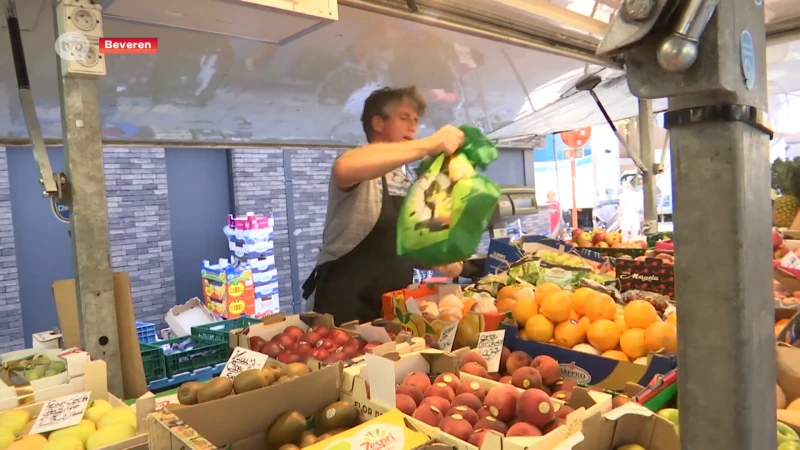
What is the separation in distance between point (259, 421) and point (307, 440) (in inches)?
5.3

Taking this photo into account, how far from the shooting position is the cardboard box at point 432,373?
1.06 metres

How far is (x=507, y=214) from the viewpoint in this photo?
9.87 ft

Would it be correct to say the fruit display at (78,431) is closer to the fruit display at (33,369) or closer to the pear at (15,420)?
the pear at (15,420)

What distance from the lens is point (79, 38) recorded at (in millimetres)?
1527

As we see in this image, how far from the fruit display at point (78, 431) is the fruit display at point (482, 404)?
0.66 metres

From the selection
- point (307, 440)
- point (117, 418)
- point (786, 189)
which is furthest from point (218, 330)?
point (786, 189)

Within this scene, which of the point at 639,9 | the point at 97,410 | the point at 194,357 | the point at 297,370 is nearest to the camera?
the point at 639,9

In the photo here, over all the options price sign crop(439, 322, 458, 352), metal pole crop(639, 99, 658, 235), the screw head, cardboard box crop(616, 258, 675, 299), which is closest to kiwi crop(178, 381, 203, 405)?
price sign crop(439, 322, 458, 352)

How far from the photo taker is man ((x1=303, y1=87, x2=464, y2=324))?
2.39 metres

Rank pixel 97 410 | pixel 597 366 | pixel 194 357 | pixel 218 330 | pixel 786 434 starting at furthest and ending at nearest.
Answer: pixel 218 330 → pixel 194 357 → pixel 597 366 → pixel 97 410 → pixel 786 434

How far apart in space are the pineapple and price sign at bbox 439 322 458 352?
2.86 m

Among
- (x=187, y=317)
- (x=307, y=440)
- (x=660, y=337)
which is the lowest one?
(x=187, y=317)

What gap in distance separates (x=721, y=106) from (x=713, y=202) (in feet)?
0.27

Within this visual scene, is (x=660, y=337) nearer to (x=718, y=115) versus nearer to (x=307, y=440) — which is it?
(x=307, y=440)
